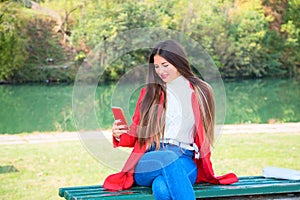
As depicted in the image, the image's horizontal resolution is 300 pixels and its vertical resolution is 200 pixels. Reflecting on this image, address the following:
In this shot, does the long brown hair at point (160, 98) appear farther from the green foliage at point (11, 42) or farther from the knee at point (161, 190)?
the green foliage at point (11, 42)

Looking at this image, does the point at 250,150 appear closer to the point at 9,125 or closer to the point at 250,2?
the point at 9,125

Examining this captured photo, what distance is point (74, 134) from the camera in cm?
696

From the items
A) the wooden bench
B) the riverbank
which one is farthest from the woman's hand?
the riverbank

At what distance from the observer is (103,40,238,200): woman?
2811 millimetres

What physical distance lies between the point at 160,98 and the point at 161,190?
431 mm

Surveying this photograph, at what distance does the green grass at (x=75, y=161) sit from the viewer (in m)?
4.47

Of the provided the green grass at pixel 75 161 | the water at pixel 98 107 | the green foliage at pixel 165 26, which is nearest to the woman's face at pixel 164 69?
the green grass at pixel 75 161

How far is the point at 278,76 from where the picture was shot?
21.2 meters

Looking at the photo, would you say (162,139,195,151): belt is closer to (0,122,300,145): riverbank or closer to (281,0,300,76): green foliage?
(0,122,300,145): riverbank

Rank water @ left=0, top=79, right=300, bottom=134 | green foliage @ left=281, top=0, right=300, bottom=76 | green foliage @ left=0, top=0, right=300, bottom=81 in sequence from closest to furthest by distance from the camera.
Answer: water @ left=0, top=79, right=300, bottom=134
green foliage @ left=0, top=0, right=300, bottom=81
green foliage @ left=281, top=0, right=300, bottom=76

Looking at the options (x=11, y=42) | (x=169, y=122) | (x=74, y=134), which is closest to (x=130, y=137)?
(x=169, y=122)

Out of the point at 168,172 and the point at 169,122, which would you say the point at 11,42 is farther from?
the point at 168,172

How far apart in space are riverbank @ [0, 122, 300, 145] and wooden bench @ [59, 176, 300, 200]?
328cm

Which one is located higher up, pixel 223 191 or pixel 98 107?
pixel 223 191
